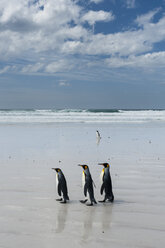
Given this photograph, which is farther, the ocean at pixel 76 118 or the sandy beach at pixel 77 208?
the ocean at pixel 76 118

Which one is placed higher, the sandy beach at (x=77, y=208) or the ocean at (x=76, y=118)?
the ocean at (x=76, y=118)

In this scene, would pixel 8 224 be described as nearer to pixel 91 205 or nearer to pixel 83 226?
pixel 83 226

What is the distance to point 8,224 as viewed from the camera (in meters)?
3.97

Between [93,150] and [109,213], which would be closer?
[109,213]

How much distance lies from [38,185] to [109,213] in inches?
79.6

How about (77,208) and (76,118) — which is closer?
(77,208)

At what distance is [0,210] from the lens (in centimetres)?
454

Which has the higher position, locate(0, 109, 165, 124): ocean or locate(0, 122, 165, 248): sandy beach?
locate(0, 109, 165, 124): ocean

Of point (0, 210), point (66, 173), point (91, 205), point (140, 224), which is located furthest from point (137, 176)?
point (0, 210)

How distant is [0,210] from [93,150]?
6362mm

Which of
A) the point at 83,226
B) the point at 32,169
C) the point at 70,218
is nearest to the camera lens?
the point at 83,226

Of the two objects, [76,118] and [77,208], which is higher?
[76,118]

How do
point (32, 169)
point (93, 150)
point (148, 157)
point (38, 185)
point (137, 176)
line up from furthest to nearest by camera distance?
point (93, 150) < point (148, 157) < point (32, 169) < point (137, 176) < point (38, 185)

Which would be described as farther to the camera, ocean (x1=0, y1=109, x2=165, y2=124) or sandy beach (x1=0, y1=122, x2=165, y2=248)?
ocean (x1=0, y1=109, x2=165, y2=124)
